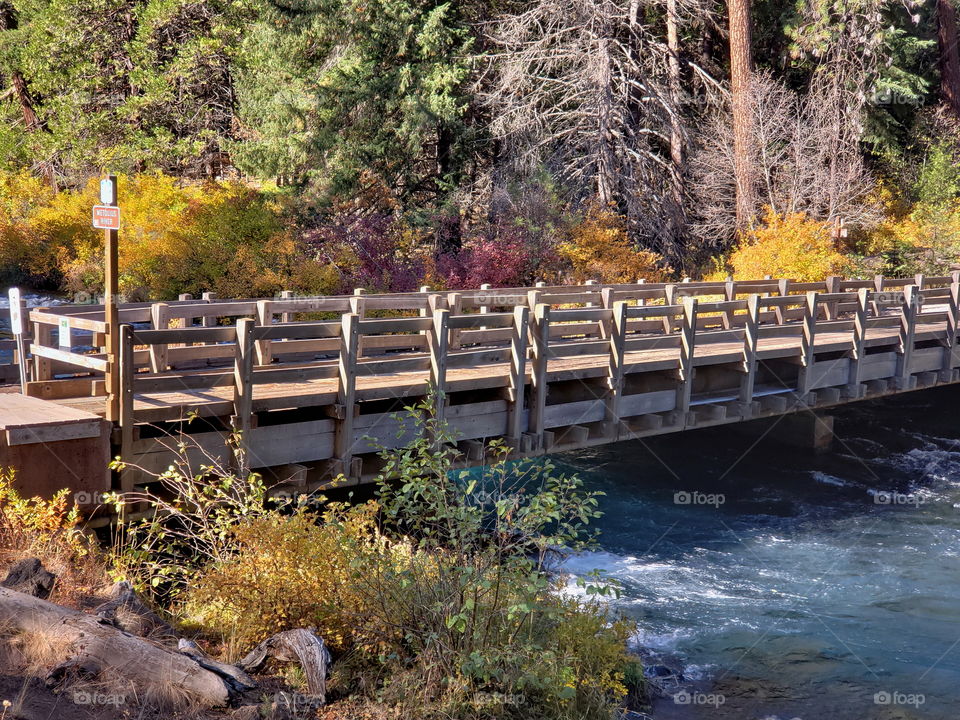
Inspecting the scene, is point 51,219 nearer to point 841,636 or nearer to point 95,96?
point 95,96

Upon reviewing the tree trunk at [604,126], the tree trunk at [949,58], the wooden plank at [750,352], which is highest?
the tree trunk at [949,58]

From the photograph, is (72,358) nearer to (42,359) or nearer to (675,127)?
(42,359)

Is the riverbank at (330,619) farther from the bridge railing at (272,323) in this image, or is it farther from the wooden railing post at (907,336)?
the wooden railing post at (907,336)

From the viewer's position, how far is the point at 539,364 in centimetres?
1045

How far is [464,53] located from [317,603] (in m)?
22.7

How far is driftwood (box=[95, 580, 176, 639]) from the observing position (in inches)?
222

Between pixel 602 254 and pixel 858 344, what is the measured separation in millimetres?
9796

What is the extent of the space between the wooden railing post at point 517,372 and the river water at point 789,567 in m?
2.25

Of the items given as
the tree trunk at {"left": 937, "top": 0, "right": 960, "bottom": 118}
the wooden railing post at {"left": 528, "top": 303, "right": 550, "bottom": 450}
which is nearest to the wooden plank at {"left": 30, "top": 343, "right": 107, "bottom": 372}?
the wooden railing post at {"left": 528, "top": 303, "right": 550, "bottom": 450}

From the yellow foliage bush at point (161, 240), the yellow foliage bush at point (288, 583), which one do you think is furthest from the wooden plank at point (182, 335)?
the yellow foliage bush at point (161, 240)

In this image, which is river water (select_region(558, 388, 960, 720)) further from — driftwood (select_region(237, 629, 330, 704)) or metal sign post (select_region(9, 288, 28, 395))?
metal sign post (select_region(9, 288, 28, 395))

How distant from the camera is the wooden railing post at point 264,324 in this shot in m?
9.88

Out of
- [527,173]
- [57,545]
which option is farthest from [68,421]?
[527,173]

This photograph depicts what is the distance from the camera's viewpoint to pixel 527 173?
26031mm
